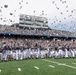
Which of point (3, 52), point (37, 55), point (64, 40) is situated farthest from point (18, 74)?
point (64, 40)

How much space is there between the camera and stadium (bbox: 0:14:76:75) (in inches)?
708

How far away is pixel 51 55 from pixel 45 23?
71.8 m

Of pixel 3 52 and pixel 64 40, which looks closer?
pixel 3 52

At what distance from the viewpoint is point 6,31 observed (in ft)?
193

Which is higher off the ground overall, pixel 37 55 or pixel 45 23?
pixel 45 23

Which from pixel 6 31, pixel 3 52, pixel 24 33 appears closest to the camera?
pixel 3 52

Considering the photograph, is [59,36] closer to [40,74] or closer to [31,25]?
[31,25]

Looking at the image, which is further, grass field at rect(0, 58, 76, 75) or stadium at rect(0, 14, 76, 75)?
stadium at rect(0, 14, 76, 75)

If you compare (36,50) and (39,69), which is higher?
(36,50)

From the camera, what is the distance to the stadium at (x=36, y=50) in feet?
59.0

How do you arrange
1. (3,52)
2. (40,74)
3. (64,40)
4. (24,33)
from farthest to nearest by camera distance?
1. (64,40)
2. (24,33)
3. (3,52)
4. (40,74)

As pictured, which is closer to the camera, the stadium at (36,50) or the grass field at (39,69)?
the grass field at (39,69)

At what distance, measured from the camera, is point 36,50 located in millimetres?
33594

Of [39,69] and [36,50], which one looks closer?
[39,69]
